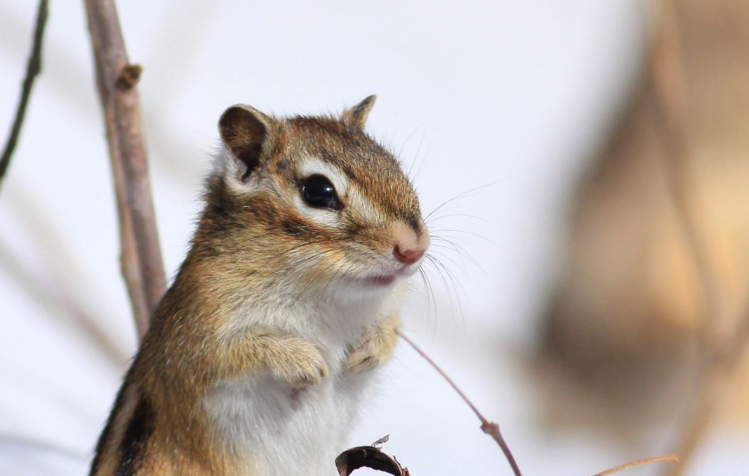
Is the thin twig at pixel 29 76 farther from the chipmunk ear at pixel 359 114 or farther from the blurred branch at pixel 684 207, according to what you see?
the blurred branch at pixel 684 207

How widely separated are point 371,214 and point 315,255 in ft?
0.41

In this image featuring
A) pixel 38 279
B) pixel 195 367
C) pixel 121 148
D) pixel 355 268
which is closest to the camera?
pixel 355 268

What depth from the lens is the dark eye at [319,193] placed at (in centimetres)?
160

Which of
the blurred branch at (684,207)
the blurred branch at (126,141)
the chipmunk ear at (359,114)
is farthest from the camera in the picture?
the blurred branch at (684,207)

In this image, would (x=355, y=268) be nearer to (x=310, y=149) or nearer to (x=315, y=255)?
(x=315, y=255)

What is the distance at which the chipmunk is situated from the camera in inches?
63.6

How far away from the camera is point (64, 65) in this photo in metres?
3.28

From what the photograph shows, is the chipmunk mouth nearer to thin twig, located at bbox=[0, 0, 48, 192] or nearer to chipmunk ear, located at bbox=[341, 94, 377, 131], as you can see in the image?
chipmunk ear, located at bbox=[341, 94, 377, 131]

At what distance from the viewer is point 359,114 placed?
196 centimetres

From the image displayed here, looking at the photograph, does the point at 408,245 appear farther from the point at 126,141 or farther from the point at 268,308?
the point at 126,141

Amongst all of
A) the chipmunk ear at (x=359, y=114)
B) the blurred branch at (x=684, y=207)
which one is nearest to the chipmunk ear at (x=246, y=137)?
the chipmunk ear at (x=359, y=114)

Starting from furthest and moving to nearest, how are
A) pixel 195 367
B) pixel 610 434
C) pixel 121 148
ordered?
1. pixel 610 434
2. pixel 121 148
3. pixel 195 367

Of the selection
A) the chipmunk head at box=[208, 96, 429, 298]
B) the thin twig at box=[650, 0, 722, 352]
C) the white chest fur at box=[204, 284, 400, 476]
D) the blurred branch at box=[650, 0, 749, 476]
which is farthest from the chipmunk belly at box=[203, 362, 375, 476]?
the thin twig at box=[650, 0, 722, 352]

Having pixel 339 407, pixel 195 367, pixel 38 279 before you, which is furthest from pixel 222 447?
pixel 38 279
